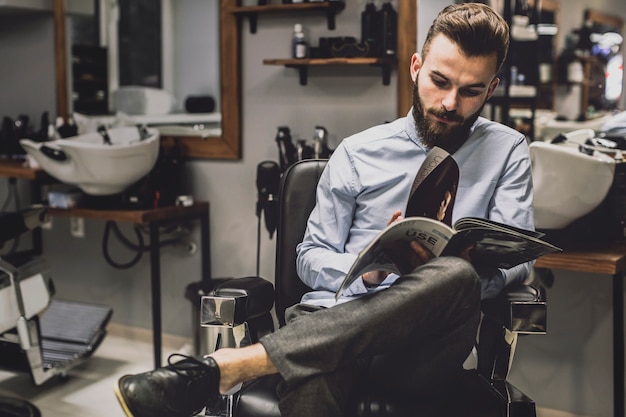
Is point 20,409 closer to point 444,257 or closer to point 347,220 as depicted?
point 347,220

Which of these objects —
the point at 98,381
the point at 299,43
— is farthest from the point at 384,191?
the point at 98,381

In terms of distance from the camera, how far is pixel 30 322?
2.78 metres

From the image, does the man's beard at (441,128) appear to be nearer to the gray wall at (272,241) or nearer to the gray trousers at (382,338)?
the gray trousers at (382,338)

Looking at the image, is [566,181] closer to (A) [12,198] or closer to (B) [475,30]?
(B) [475,30]

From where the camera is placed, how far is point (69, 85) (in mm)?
3939

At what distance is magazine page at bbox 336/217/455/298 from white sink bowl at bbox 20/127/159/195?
1793 mm

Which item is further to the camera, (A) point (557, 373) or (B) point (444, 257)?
(A) point (557, 373)

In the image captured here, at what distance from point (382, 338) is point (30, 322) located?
1661 millimetres

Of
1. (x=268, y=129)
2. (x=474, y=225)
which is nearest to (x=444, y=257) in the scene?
(x=474, y=225)

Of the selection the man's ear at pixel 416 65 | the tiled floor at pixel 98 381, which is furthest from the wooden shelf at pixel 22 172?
the man's ear at pixel 416 65

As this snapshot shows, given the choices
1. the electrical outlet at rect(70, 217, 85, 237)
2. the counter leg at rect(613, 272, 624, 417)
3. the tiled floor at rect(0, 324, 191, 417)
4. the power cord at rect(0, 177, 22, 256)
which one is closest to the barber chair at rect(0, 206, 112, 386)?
the tiled floor at rect(0, 324, 191, 417)

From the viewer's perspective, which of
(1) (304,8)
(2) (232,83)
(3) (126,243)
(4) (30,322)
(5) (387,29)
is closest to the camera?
(4) (30,322)

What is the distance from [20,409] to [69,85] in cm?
176

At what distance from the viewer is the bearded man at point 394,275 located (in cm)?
160
